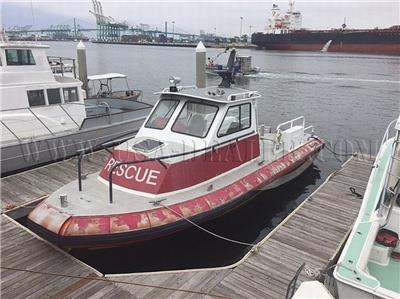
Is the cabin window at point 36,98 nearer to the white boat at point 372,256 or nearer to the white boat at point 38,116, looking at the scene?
the white boat at point 38,116

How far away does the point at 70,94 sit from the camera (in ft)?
42.7

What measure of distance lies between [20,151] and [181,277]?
754 cm

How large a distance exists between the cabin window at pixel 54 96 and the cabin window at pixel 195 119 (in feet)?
20.6

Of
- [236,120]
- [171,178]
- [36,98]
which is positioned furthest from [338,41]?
[171,178]

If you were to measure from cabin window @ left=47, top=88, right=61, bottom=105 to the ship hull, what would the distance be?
75.9 metres

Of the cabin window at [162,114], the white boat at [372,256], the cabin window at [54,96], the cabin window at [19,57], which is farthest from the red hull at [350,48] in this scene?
the white boat at [372,256]

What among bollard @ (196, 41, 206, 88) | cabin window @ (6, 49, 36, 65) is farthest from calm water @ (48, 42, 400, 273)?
cabin window @ (6, 49, 36, 65)

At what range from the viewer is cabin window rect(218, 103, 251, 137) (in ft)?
27.4

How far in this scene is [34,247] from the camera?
6594mm

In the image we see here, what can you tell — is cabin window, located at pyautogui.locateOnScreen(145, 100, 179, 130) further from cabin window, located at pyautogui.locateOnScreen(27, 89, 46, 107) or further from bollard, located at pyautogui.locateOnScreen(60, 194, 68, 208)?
cabin window, located at pyautogui.locateOnScreen(27, 89, 46, 107)

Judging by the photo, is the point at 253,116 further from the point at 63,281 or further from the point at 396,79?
the point at 396,79

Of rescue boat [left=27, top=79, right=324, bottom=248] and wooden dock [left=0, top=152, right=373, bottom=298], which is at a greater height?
rescue boat [left=27, top=79, right=324, bottom=248]

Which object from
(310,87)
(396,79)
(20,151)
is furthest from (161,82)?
(20,151)

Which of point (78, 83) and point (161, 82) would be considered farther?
point (161, 82)
